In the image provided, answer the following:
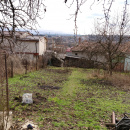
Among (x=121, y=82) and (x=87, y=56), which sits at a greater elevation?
(x=87, y=56)

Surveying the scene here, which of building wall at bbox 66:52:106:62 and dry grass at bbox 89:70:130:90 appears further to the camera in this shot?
building wall at bbox 66:52:106:62

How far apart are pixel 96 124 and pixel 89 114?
2.52 feet

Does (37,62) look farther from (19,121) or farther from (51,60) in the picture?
(19,121)

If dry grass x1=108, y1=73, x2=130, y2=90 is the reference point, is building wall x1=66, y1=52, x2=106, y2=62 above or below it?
above

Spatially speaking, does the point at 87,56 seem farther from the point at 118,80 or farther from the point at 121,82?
the point at 121,82

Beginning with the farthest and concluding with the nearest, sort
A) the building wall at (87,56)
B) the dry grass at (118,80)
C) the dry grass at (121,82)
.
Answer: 1. the building wall at (87,56)
2. the dry grass at (118,80)
3. the dry grass at (121,82)

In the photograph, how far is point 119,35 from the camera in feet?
40.8

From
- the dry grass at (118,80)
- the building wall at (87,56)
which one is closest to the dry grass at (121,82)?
the dry grass at (118,80)

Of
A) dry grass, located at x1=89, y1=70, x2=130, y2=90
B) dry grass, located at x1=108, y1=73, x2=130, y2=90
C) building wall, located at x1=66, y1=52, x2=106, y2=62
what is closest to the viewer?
dry grass, located at x1=108, y1=73, x2=130, y2=90

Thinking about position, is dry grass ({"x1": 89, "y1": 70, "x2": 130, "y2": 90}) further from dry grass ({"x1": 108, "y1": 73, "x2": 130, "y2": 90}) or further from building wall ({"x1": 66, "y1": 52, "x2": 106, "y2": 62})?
building wall ({"x1": 66, "y1": 52, "x2": 106, "y2": 62})

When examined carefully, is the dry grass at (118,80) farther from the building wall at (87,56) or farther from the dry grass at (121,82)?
the building wall at (87,56)

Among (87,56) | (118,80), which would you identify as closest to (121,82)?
(118,80)

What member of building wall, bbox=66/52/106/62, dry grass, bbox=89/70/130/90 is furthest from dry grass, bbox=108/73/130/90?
building wall, bbox=66/52/106/62

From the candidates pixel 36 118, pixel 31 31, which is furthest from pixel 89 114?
pixel 31 31
